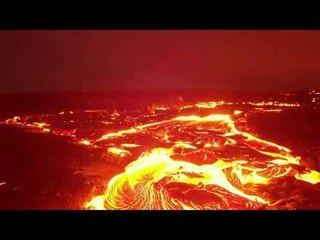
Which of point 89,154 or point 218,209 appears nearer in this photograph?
point 218,209

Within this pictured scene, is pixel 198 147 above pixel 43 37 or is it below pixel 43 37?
below

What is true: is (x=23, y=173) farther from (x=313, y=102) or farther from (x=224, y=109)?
(x=313, y=102)

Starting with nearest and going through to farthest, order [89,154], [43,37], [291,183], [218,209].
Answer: [218,209] < [291,183] < [89,154] < [43,37]

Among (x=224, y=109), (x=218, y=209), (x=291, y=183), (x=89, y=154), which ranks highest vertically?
(x=224, y=109)

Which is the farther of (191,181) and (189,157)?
(189,157)

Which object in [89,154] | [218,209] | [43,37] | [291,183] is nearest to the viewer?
[218,209]

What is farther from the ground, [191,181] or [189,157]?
[189,157]
